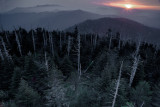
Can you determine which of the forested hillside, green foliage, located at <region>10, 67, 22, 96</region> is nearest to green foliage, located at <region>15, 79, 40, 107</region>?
the forested hillside

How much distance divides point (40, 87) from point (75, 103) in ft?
27.4

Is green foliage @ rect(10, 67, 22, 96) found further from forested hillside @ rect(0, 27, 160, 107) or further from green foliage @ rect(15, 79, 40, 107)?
green foliage @ rect(15, 79, 40, 107)

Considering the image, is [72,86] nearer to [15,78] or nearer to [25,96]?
[25,96]

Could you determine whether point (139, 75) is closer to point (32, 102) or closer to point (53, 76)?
point (53, 76)

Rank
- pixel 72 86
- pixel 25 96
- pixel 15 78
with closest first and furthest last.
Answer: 1. pixel 25 96
2. pixel 15 78
3. pixel 72 86

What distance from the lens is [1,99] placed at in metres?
21.0

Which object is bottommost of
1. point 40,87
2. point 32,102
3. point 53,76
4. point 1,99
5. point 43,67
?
point 1,99

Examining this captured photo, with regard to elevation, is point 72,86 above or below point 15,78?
below

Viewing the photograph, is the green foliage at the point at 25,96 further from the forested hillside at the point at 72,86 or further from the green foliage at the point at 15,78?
the green foliage at the point at 15,78

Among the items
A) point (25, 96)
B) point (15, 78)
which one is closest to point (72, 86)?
point (25, 96)

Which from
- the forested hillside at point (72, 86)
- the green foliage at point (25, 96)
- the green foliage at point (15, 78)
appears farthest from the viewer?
the green foliage at point (15, 78)

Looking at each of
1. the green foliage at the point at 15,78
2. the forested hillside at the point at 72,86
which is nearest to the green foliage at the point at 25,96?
the forested hillside at the point at 72,86

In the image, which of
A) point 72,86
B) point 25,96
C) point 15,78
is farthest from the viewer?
point 72,86

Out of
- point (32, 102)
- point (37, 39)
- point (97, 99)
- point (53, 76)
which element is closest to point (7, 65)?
point (32, 102)
